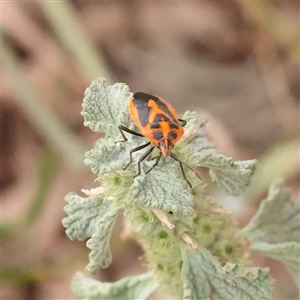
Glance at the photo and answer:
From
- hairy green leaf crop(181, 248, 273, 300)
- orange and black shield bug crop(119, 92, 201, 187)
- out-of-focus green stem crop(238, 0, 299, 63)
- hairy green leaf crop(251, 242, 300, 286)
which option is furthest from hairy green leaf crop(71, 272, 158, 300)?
out-of-focus green stem crop(238, 0, 299, 63)

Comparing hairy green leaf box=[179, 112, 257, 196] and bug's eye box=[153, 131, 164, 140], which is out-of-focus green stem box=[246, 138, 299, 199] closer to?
hairy green leaf box=[179, 112, 257, 196]

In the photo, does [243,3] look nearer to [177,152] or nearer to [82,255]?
[82,255]

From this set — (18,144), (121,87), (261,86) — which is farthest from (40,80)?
(121,87)

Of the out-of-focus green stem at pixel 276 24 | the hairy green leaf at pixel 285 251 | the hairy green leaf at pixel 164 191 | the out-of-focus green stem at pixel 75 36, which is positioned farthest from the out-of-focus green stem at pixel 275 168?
the hairy green leaf at pixel 164 191

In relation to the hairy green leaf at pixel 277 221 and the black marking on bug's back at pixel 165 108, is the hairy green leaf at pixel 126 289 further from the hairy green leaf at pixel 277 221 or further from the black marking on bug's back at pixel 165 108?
the black marking on bug's back at pixel 165 108

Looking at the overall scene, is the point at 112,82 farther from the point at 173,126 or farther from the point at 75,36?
the point at 173,126

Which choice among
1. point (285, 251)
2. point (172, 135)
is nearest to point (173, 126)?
point (172, 135)

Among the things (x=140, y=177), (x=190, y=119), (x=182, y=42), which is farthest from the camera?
(x=182, y=42)
